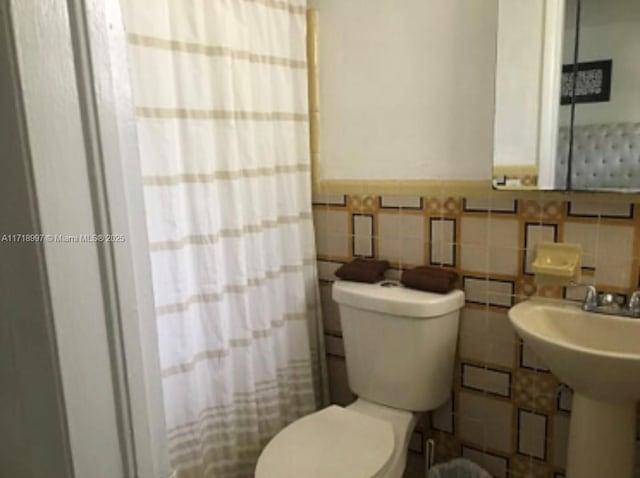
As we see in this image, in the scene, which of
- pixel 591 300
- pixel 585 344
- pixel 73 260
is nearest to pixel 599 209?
pixel 591 300

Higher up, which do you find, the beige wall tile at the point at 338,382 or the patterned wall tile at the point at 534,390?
the patterned wall tile at the point at 534,390

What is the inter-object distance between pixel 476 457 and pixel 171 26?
5.70 ft

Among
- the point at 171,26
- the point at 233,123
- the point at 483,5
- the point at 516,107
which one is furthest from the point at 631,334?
the point at 171,26

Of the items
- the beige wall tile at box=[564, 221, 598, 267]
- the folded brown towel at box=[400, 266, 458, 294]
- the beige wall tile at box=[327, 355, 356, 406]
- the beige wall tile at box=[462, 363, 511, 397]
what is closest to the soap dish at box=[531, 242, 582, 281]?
the beige wall tile at box=[564, 221, 598, 267]

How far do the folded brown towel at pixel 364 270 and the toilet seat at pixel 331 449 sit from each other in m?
0.47

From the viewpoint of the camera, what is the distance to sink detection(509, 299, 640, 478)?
45.2 inches

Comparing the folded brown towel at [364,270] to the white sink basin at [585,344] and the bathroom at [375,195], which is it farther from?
the white sink basin at [585,344]

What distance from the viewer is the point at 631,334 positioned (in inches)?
51.2

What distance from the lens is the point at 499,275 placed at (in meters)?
1.57

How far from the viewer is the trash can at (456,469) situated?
1.66 meters

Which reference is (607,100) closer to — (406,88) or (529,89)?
(529,89)

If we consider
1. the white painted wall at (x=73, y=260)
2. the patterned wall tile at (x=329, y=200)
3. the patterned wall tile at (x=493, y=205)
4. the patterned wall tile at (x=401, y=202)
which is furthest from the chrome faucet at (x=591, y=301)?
the white painted wall at (x=73, y=260)

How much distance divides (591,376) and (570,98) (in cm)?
77

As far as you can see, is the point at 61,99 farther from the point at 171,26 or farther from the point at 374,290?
the point at 374,290
